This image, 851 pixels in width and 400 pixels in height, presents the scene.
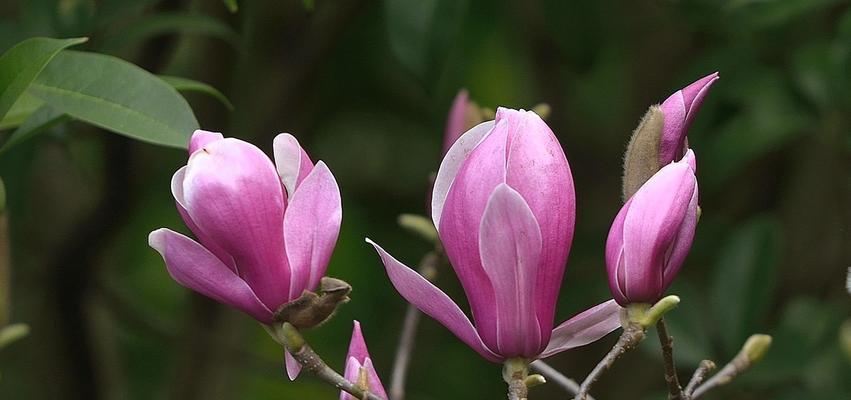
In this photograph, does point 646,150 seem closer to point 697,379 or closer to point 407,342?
point 697,379

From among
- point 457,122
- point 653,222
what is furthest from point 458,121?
point 653,222

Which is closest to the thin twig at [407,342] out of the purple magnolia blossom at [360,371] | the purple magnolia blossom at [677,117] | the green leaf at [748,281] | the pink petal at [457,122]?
the pink petal at [457,122]

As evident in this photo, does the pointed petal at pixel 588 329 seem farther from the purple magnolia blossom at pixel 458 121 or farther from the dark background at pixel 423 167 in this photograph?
the dark background at pixel 423 167

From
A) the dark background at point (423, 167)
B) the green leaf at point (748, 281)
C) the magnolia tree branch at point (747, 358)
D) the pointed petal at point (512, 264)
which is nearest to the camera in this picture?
the pointed petal at point (512, 264)

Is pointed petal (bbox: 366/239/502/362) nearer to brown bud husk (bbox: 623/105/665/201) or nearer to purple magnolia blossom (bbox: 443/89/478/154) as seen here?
brown bud husk (bbox: 623/105/665/201)

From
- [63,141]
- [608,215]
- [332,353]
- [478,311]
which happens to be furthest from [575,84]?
[478,311]

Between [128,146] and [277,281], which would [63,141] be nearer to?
[128,146]
